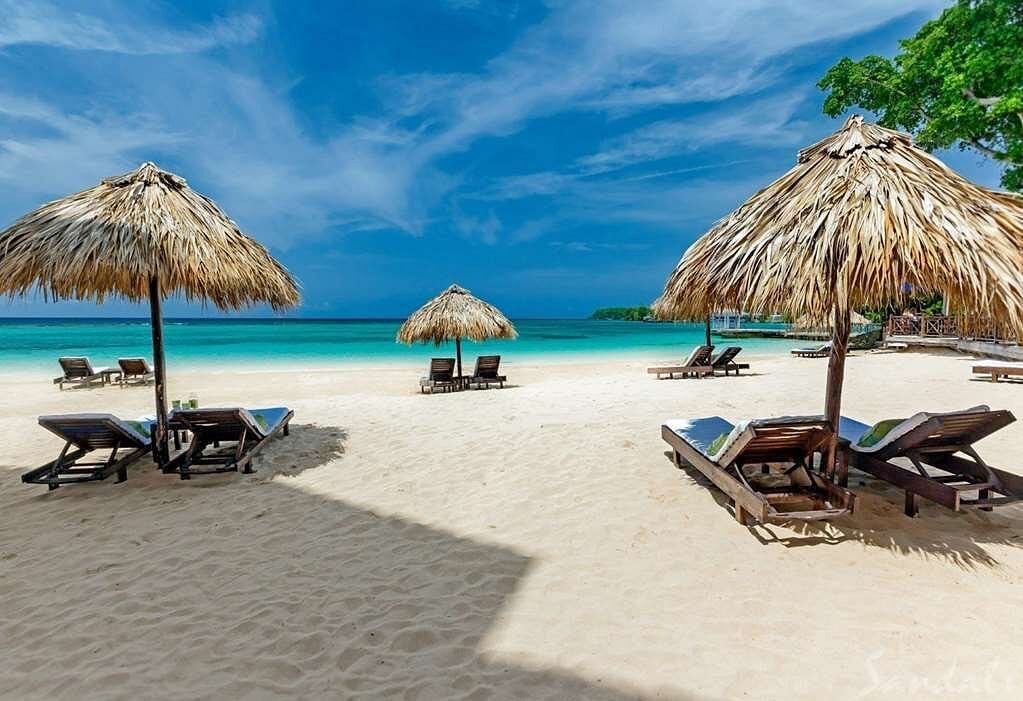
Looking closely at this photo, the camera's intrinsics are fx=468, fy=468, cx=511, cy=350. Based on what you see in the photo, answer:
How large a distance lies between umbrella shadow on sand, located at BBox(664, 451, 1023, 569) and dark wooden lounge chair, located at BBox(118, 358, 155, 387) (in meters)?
15.7

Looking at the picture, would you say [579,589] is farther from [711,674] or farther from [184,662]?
[184,662]

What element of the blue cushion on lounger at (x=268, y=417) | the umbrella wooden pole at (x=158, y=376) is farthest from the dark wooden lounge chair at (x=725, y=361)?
the umbrella wooden pole at (x=158, y=376)

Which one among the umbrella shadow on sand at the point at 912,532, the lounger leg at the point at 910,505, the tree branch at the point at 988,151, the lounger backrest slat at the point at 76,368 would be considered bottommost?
the umbrella shadow on sand at the point at 912,532

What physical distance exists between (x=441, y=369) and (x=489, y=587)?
27.8 ft

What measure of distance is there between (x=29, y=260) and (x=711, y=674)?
642 centimetres

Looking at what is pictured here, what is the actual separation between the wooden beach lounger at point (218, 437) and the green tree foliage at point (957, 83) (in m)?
17.0

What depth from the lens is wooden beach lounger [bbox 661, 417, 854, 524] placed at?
3.41m

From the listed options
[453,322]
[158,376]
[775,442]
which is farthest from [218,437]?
[453,322]

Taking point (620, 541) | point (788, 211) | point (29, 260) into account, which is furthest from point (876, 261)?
point (29, 260)

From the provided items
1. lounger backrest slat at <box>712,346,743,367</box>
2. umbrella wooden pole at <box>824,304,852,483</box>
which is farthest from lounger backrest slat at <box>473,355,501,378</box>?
umbrella wooden pole at <box>824,304,852,483</box>

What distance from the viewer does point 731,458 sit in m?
3.67

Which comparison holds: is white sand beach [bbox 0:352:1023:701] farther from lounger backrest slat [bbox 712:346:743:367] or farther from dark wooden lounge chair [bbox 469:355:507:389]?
lounger backrest slat [bbox 712:346:743:367]

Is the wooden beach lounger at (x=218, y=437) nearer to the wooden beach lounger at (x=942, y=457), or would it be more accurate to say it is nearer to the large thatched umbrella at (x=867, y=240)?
the large thatched umbrella at (x=867, y=240)

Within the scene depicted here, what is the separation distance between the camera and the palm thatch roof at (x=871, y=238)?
3.01 m
